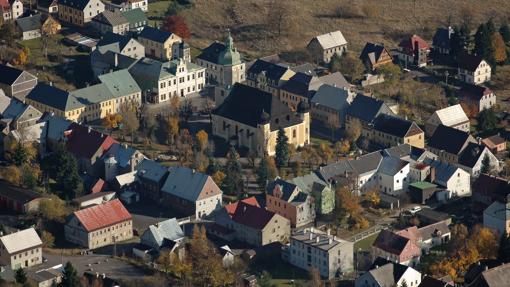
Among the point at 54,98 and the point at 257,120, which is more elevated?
the point at 54,98

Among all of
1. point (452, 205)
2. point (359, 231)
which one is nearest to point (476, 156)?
point (452, 205)

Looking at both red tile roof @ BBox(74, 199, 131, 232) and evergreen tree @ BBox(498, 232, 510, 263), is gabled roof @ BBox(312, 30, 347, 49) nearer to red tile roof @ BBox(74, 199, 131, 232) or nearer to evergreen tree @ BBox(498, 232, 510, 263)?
red tile roof @ BBox(74, 199, 131, 232)

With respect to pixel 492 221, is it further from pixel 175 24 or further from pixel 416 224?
pixel 175 24

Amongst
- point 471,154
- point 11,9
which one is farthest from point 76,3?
point 471,154

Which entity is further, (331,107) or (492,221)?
(331,107)

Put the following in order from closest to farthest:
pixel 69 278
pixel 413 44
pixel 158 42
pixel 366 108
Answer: pixel 69 278 → pixel 366 108 → pixel 158 42 → pixel 413 44

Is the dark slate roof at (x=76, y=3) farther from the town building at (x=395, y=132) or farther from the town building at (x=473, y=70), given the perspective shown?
the town building at (x=395, y=132)

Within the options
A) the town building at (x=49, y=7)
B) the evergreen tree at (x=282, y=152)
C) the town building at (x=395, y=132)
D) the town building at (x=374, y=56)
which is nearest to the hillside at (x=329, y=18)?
the town building at (x=374, y=56)

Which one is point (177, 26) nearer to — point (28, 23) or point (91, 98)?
point (28, 23)
